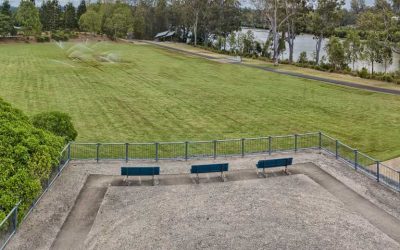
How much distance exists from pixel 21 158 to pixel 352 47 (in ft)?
217

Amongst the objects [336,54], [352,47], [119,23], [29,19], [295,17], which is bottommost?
[336,54]

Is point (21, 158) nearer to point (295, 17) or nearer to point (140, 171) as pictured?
point (140, 171)

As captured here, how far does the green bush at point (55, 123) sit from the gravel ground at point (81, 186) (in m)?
1.77

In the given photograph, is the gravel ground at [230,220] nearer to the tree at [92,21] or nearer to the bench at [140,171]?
the bench at [140,171]

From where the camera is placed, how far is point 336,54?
213ft

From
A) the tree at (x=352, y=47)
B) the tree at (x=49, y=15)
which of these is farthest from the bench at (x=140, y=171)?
the tree at (x=49, y=15)

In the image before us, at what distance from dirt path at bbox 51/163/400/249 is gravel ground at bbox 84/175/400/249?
0.34 metres

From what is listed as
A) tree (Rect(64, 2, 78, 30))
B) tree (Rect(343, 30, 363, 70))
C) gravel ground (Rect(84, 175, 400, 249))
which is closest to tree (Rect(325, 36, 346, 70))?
tree (Rect(343, 30, 363, 70))

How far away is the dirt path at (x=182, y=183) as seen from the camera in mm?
14523

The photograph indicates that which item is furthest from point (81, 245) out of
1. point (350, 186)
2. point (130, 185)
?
point (350, 186)

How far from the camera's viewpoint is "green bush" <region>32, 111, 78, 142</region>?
68.6 ft

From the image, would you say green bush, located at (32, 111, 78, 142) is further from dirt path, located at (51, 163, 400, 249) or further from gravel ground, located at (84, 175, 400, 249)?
gravel ground, located at (84, 175, 400, 249)

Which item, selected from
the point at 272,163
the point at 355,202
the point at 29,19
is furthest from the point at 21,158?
the point at 29,19

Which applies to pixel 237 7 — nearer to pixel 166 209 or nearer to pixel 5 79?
pixel 5 79
